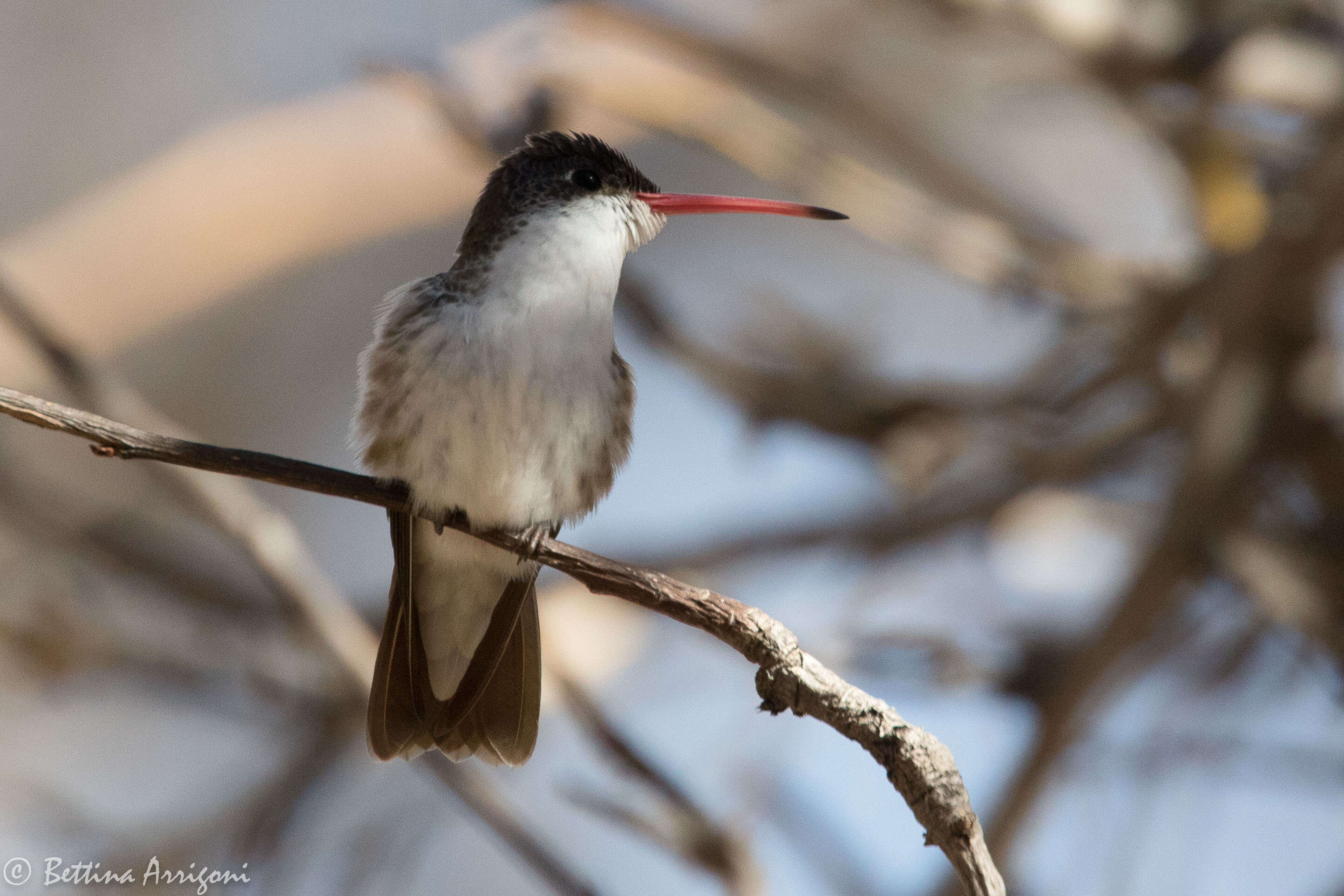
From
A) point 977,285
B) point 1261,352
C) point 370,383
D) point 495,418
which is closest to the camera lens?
point 495,418

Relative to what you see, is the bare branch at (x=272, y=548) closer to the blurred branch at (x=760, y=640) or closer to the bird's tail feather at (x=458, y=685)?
the bird's tail feather at (x=458, y=685)

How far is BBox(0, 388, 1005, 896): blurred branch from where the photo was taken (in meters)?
1.67

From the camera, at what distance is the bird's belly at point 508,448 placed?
8.05 feet

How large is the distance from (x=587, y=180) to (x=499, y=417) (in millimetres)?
749

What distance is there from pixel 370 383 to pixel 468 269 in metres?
0.33

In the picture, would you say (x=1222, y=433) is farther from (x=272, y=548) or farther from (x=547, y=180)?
(x=272, y=548)

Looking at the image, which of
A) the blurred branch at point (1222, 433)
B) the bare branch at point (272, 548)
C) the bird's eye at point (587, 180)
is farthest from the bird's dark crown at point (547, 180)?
the blurred branch at point (1222, 433)

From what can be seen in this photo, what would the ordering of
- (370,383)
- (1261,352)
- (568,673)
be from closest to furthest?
(370,383) < (568,673) < (1261,352)

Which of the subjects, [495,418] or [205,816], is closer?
[495,418]

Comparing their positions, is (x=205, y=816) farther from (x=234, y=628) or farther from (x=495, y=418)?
(x=495, y=418)

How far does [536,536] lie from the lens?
2.48 meters

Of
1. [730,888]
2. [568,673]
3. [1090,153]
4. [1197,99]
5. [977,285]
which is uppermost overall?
[1090,153]

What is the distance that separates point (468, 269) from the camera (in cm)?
272

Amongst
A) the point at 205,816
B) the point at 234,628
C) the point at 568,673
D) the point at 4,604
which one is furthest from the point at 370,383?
the point at 4,604
